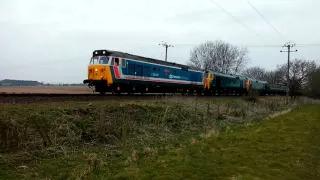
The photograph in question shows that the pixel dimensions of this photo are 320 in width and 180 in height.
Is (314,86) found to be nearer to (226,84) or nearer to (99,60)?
(226,84)

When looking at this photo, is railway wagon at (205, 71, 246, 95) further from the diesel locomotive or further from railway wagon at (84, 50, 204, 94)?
railway wagon at (84, 50, 204, 94)

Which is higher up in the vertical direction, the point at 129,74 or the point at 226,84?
the point at 129,74

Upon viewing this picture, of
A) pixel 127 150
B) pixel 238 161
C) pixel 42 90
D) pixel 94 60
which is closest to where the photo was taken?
pixel 238 161

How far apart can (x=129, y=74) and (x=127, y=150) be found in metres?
14.4

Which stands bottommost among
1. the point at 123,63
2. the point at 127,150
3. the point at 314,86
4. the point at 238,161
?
the point at 127,150

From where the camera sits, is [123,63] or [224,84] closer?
[123,63]

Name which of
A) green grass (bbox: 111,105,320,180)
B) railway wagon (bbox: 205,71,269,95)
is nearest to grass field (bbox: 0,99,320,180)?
green grass (bbox: 111,105,320,180)

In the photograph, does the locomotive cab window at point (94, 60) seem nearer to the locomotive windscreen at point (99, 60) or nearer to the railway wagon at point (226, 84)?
the locomotive windscreen at point (99, 60)

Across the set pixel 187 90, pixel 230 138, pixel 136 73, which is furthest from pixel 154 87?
pixel 230 138

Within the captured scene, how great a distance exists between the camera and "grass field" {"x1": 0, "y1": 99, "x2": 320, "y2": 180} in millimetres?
7352

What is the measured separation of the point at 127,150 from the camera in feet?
34.7

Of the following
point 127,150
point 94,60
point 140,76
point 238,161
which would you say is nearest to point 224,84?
point 140,76

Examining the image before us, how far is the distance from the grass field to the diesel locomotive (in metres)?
7.46

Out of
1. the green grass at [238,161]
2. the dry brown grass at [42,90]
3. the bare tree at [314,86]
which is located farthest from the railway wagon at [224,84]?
the green grass at [238,161]
